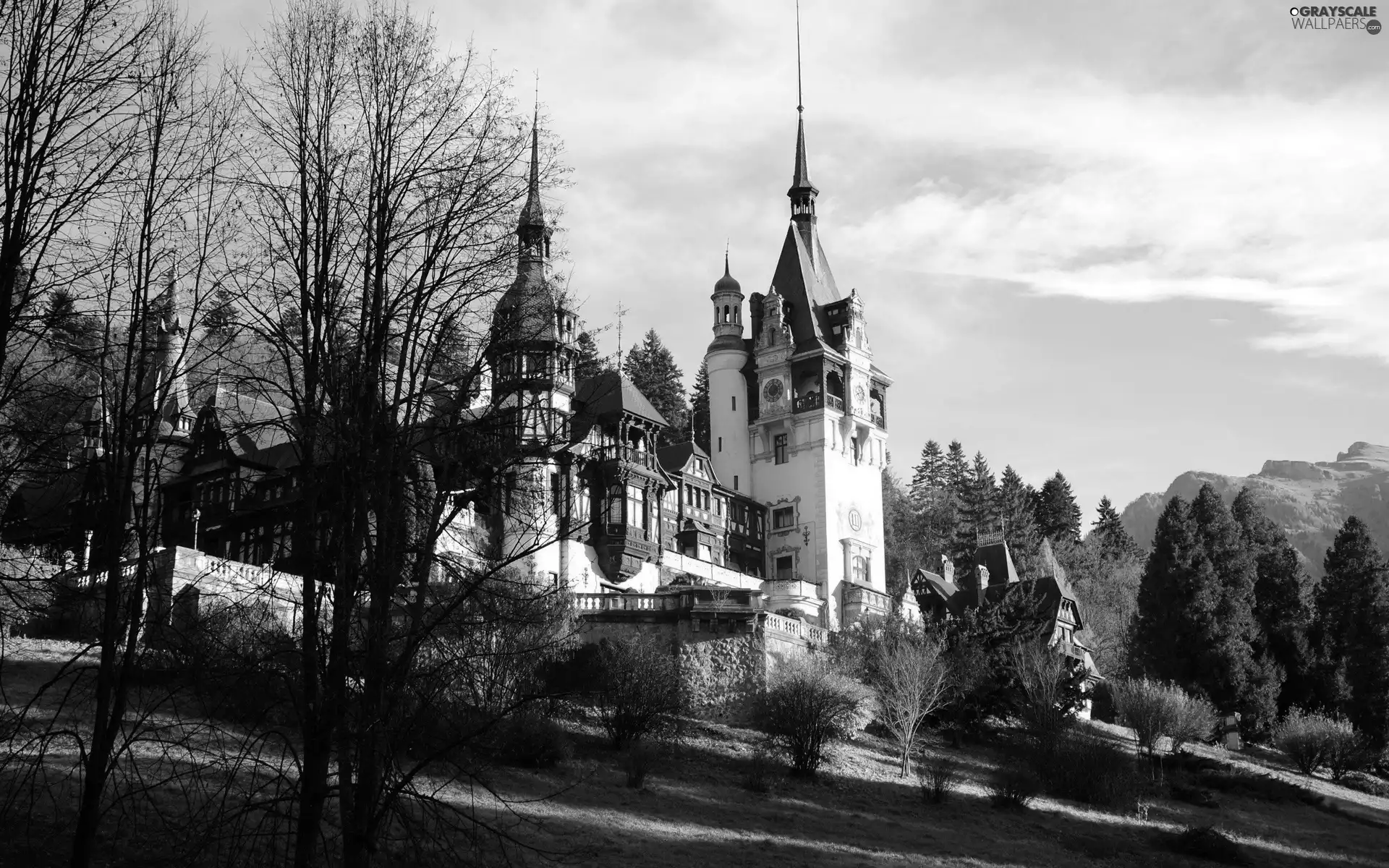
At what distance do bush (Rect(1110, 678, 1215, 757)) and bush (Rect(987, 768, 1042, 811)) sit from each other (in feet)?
40.9

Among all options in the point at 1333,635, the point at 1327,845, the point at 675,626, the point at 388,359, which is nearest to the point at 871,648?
the point at 675,626

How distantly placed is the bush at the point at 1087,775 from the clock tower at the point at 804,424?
870 inches

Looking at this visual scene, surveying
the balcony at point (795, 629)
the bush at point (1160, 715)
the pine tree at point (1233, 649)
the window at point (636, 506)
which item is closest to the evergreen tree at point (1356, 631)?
the pine tree at point (1233, 649)

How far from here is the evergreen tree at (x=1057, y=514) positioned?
109m

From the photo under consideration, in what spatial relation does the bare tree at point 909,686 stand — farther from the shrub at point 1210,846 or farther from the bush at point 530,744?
the bush at point 530,744


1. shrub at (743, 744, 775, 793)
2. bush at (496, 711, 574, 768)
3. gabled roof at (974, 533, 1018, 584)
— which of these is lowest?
shrub at (743, 744, 775, 793)

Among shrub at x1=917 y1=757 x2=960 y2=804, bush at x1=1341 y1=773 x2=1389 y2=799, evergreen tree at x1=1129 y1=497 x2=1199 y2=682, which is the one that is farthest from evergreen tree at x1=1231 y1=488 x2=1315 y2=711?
shrub at x1=917 y1=757 x2=960 y2=804

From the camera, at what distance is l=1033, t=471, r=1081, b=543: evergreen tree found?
4294 inches

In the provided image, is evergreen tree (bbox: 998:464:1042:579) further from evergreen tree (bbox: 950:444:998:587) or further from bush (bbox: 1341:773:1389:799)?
bush (bbox: 1341:773:1389:799)

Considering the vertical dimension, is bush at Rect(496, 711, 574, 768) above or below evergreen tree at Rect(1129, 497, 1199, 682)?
below

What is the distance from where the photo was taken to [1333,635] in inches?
2783

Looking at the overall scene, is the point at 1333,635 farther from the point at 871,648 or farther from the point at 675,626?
the point at 675,626

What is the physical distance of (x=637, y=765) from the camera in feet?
134

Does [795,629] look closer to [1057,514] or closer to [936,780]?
[936,780]
